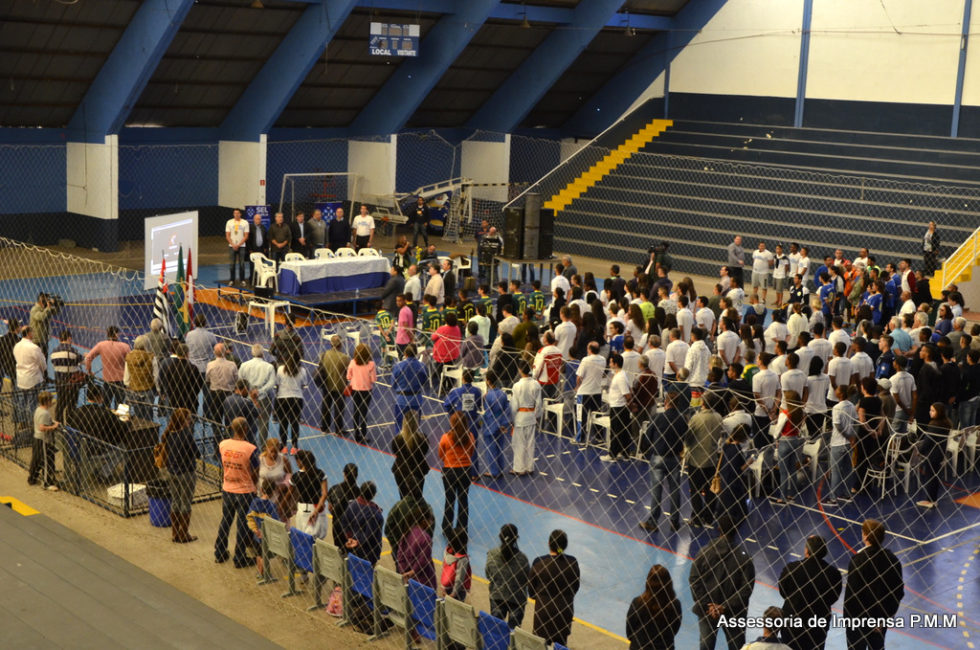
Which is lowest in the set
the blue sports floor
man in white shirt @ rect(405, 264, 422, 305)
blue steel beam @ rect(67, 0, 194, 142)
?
Result: the blue sports floor

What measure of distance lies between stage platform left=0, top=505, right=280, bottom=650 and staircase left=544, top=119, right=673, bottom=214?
65.2ft

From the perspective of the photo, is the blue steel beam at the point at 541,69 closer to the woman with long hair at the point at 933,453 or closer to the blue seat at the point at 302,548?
the woman with long hair at the point at 933,453

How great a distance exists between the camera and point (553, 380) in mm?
12711

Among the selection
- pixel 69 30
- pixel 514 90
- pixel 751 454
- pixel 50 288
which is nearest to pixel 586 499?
pixel 751 454

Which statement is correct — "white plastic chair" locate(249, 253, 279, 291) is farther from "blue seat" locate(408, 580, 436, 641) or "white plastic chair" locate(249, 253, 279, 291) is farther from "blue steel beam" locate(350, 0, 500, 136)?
"blue seat" locate(408, 580, 436, 641)

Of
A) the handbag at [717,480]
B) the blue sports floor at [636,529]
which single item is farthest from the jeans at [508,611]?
the handbag at [717,480]

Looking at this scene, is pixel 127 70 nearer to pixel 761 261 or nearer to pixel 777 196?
pixel 761 261

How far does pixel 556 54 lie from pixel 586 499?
18.9m

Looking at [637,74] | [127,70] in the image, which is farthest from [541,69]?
[127,70]

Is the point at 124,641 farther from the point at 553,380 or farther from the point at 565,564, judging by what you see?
the point at 553,380

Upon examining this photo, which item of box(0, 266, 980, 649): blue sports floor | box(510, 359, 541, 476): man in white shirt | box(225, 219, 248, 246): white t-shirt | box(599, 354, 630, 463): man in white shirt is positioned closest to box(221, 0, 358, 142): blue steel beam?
box(225, 219, 248, 246): white t-shirt

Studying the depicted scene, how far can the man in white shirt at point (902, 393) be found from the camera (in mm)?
11758

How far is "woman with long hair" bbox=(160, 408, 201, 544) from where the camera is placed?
31.0 ft

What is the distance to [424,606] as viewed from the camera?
7555 mm
